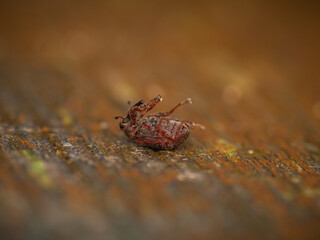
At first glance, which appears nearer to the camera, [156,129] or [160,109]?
[156,129]

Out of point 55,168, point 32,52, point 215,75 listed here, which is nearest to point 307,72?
point 215,75

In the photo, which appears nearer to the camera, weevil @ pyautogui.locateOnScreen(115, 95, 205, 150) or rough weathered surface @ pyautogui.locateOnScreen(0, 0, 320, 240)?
rough weathered surface @ pyautogui.locateOnScreen(0, 0, 320, 240)

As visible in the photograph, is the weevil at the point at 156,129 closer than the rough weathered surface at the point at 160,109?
No

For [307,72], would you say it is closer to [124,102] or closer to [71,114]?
[124,102]

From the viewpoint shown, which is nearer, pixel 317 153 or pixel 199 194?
pixel 199 194
